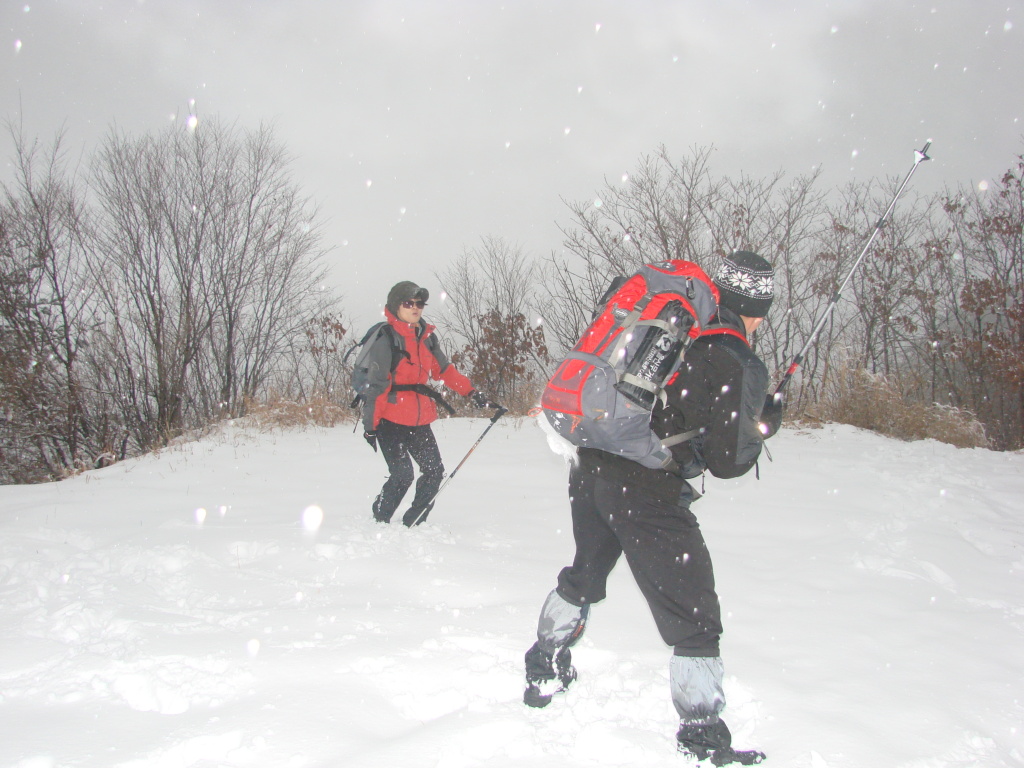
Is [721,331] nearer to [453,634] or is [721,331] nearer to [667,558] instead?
[667,558]

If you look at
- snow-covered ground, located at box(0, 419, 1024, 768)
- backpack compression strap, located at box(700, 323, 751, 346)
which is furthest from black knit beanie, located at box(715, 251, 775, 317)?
snow-covered ground, located at box(0, 419, 1024, 768)

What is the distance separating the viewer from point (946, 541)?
5.02 m

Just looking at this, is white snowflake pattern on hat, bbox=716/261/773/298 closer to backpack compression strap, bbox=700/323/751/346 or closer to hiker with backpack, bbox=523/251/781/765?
hiker with backpack, bbox=523/251/781/765

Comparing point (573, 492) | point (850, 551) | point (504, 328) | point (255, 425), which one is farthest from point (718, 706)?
point (504, 328)

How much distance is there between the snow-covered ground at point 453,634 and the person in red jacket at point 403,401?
370 millimetres

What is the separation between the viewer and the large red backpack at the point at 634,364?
7.00 feet

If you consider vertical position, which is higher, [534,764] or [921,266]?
[921,266]

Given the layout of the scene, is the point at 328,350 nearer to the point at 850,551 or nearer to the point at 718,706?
the point at 850,551

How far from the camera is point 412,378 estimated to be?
16.2 feet

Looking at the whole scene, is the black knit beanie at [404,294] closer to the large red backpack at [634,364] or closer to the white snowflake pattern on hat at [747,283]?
the large red backpack at [634,364]

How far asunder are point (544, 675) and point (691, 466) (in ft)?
3.50

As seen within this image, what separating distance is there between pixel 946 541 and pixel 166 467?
8180mm

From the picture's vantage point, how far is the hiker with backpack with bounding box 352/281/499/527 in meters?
4.78

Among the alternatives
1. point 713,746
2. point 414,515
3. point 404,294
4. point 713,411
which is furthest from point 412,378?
point 713,746
